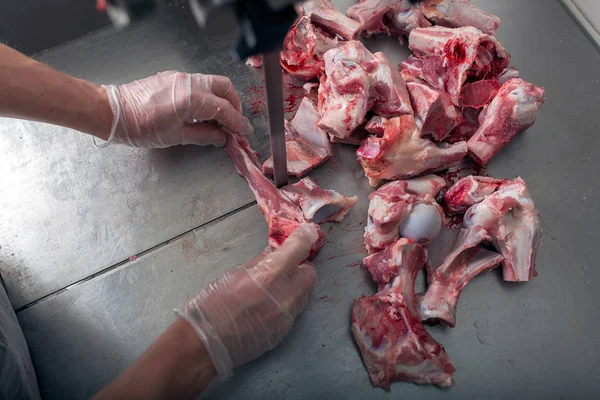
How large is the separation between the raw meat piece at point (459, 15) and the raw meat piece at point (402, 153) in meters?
0.55

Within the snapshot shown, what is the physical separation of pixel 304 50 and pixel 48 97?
2.80ft

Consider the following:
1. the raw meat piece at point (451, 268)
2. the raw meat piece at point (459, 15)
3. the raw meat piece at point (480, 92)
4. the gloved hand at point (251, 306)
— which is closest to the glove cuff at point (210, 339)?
the gloved hand at point (251, 306)

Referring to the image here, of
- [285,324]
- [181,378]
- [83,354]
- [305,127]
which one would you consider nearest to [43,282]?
[83,354]

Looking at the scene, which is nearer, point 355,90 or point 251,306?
point 251,306

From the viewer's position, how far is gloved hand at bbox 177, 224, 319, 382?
47.8 inches

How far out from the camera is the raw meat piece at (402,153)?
1514mm

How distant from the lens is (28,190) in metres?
1.62

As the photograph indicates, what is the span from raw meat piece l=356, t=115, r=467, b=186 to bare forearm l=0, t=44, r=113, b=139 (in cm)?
84

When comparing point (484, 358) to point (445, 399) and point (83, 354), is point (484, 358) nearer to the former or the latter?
point (445, 399)

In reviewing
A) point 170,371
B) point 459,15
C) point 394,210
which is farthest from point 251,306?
point 459,15

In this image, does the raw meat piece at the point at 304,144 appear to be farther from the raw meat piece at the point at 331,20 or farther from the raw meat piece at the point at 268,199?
the raw meat piece at the point at 331,20

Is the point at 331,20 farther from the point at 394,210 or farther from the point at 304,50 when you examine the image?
the point at 394,210

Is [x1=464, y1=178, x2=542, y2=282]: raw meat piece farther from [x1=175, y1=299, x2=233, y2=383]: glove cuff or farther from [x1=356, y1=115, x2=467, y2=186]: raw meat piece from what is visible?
[x1=175, y1=299, x2=233, y2=383]: glove cuff

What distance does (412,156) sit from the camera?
5.02ft
